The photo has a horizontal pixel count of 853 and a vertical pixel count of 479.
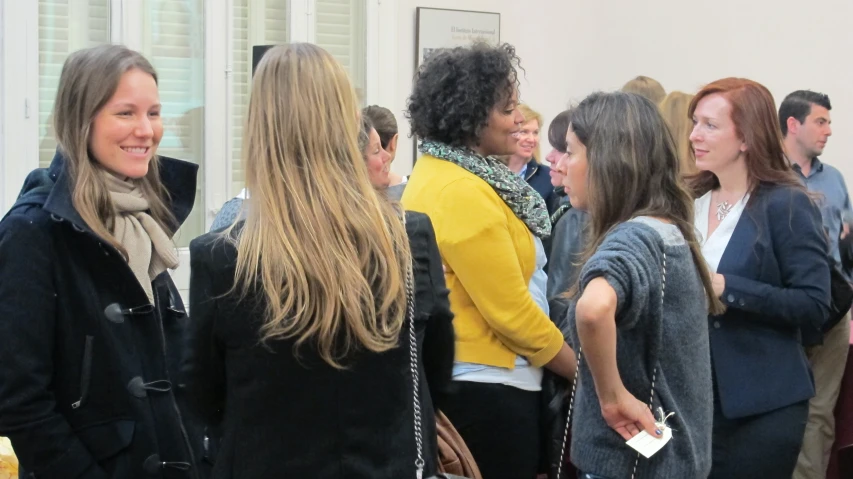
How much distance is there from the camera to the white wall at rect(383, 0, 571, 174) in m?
6.09

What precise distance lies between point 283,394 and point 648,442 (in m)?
0.73

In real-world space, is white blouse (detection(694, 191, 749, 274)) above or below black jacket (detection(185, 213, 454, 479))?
above

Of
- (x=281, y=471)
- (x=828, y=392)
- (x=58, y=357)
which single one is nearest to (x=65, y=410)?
(x=58, y=357)

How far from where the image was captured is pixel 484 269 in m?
2.44

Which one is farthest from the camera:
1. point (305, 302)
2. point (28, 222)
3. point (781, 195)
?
point (781, 195)

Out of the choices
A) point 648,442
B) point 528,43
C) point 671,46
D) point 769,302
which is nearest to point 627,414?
point 648,442

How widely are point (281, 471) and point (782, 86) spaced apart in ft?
15.9

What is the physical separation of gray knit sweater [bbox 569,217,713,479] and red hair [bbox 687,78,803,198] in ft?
2.33

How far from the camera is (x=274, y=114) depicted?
1.64 m

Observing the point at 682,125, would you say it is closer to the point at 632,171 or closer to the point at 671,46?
the point at 632,171

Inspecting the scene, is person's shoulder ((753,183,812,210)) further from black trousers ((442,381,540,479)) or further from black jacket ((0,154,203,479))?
black jacket ((0,154,203,479))

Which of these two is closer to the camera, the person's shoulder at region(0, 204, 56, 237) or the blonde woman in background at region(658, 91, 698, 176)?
the person's shoulder at region(0, 204, 56, 237)

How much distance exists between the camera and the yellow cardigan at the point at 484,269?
2443 millimetres

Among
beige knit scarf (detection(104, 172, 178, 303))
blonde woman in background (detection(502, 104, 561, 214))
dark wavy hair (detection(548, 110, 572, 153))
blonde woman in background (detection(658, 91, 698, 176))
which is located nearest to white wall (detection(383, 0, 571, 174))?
blonde woman in background (detection(502, 104, 561, 214))
